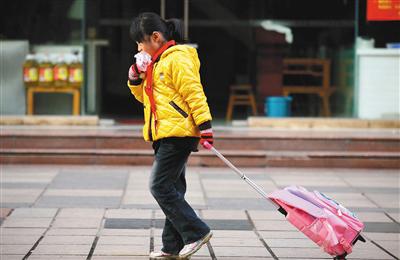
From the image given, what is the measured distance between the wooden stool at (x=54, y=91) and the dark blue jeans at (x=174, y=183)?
7437 mm

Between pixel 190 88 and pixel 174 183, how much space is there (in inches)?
29.1

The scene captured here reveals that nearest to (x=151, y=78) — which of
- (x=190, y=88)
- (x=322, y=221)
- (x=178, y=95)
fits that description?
(x=178, y=95)

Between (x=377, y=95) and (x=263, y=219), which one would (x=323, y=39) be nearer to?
(x=377, y=95)

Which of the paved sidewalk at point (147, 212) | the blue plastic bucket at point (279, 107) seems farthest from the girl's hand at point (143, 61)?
the blue plastic bucket at point (279, 107)

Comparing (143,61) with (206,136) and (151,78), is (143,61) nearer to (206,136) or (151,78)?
(151,78)

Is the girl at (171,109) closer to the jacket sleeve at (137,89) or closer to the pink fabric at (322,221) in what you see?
the jacket sleeve at (137,89)

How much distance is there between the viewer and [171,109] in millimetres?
5742

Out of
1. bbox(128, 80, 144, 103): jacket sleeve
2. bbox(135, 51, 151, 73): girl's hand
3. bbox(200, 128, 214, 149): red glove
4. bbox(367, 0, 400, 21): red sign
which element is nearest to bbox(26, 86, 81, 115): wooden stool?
bbox(367, 0, 400, 21): red sign

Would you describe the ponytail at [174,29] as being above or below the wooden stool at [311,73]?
above

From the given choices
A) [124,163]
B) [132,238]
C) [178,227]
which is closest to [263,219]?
[132,238]

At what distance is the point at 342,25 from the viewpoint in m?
13.6

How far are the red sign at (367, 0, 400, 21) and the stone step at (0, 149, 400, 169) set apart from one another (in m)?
2.55

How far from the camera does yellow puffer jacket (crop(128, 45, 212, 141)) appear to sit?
5.66 metres

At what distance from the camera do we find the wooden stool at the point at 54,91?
13.1 metres
